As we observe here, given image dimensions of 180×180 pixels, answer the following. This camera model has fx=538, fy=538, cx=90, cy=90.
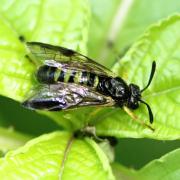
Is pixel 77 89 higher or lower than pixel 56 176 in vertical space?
higher

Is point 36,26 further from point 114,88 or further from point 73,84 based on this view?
point 114,88

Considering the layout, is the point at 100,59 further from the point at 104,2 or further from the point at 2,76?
the point at 2,76

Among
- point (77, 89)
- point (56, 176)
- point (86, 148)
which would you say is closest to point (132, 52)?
point (77, 89)

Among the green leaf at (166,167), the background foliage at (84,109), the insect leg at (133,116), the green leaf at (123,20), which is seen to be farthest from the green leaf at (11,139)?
the green leaf at (123,20)

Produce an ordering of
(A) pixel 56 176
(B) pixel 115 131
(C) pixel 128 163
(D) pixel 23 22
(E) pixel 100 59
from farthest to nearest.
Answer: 1. (E) pixel 100 59
2. (C) pixel 128 163
3. (D) pixel 23 22
4. (B) pixel 115 131
5. (A) pixel 56 176

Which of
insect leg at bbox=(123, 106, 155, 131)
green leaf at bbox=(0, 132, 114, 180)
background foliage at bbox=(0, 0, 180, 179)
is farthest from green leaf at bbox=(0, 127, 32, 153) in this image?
insect leg at bbox=(123, 106, 155, 131)

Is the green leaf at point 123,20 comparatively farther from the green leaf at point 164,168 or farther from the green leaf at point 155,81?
the green leaf at point 164,168

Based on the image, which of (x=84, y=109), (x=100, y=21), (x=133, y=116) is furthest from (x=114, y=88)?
(x=100, y=21)
